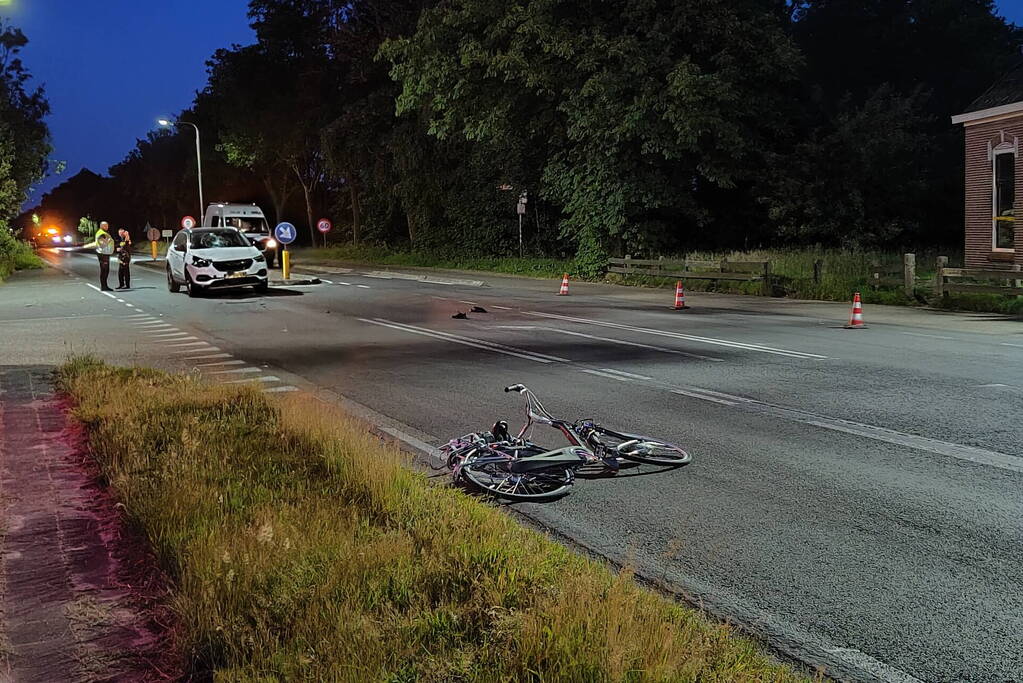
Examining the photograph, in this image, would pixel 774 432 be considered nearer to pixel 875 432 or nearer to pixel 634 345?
pixel 875 432

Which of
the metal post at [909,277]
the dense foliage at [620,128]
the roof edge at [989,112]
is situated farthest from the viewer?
the dense foliage at [620,128]

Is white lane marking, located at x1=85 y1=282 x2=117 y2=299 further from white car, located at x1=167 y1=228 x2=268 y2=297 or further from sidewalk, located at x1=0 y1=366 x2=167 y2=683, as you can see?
sidewalk, located at x1=0 y1=366 x2=167 y2=683

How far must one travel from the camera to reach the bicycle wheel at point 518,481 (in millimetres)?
6336

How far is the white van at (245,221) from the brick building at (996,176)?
24.7 metres

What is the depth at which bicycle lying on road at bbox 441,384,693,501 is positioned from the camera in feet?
21.1

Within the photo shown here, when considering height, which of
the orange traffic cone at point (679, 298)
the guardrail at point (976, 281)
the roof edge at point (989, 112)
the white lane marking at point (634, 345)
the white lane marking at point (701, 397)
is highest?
the roof edge at point (989, 112)

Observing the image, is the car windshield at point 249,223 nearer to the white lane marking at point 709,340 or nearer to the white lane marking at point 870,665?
the white lane marking at point 709,340

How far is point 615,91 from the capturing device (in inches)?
1158

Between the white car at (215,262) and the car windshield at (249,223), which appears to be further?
the car windshield at (249,223)

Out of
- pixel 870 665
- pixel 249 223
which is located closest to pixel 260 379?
pixel 870 665

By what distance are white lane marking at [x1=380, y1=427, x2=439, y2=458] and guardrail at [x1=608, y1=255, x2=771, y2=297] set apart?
18.4 meters

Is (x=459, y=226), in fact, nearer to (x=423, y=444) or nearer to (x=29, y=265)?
(x=29, y=265)

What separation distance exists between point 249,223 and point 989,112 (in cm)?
2710

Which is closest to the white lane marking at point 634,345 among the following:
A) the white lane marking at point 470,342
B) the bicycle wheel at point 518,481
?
the white lane marking at point 470,342
